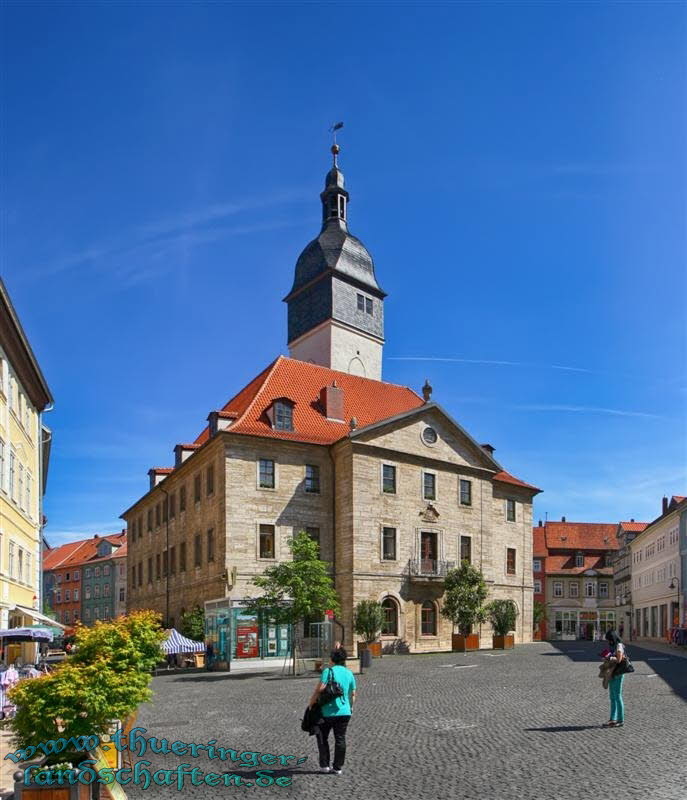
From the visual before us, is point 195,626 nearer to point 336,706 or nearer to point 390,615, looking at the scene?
point 390,615

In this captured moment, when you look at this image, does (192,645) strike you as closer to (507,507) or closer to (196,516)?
(196,516)

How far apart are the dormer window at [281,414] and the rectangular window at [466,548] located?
12087 millimetres

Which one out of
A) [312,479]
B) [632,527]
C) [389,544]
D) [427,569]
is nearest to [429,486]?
[389,544]

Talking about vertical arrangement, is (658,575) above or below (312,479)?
below

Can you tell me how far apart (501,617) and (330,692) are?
3550cm

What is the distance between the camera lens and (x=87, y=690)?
9312 millimetres

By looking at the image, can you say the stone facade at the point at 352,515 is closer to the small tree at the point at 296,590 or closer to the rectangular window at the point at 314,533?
the rectangular window at the point at 314,533

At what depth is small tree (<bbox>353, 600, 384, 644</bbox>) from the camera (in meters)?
39.9

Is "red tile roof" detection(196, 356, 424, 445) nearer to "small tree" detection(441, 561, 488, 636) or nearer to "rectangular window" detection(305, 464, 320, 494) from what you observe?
"rectangular window" detection(305, 464, 320, 494)

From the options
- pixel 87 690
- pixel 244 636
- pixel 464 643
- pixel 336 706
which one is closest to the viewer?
pixel 87 690

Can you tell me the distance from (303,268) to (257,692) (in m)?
38.7

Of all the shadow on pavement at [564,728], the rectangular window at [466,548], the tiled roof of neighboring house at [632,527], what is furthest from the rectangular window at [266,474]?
the tiled roof of neighboring house at [632,527]

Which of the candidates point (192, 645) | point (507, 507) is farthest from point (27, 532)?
point (507, 507)

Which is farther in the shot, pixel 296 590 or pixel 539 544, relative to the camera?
pixel 539 544
